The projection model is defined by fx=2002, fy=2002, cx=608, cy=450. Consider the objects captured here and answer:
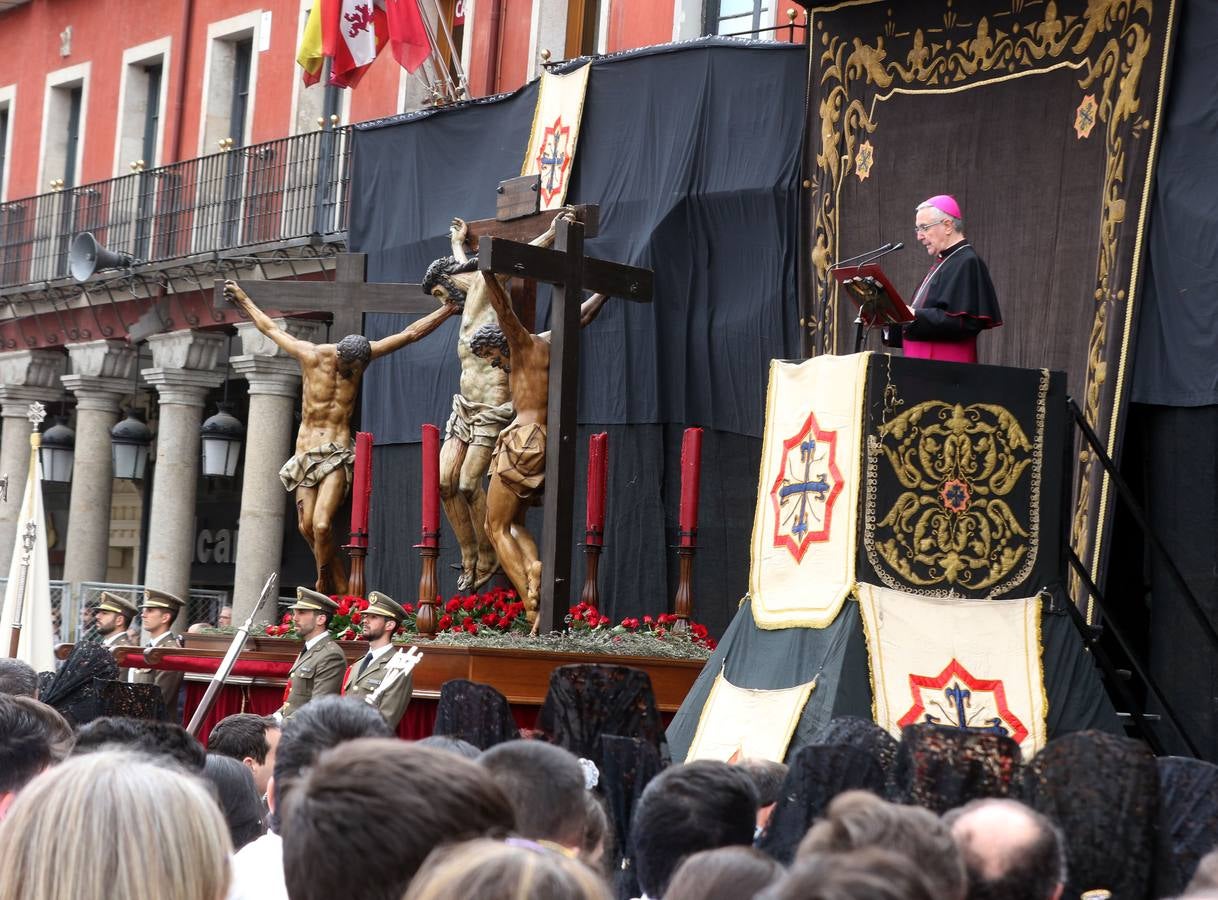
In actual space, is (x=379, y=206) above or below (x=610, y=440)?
above

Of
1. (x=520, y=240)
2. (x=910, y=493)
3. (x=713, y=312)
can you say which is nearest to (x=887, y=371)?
(x=910, y=493)

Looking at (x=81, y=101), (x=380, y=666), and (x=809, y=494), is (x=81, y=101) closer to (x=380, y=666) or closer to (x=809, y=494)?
(x=380, y=666)

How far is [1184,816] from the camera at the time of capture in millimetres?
4742

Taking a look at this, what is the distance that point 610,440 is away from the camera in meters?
13.6

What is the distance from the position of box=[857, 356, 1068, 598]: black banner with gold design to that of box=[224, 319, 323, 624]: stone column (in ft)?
38.1

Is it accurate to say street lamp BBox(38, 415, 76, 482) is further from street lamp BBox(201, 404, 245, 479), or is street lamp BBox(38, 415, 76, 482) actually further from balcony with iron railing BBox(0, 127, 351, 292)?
street lamp BBox(201, 404, 245, 479)

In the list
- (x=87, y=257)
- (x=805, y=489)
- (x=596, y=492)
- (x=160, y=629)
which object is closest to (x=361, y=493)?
(x=160, y=629)

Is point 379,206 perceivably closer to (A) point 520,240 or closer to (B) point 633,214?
(B) point 633,214

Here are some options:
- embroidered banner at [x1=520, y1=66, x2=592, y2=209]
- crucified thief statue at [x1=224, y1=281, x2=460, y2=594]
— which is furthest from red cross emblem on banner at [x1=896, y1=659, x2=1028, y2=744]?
embroidered banner at [x1=520, y1=66, x2=592, y2=209]

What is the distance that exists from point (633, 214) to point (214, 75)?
9.63 m

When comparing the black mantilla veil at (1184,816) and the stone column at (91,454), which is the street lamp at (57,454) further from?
the black mantilla veil at (1184,816)

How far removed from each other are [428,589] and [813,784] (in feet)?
20.4

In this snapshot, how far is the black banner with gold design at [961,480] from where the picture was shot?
799 cm

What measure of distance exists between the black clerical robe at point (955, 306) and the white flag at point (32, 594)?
572cm
